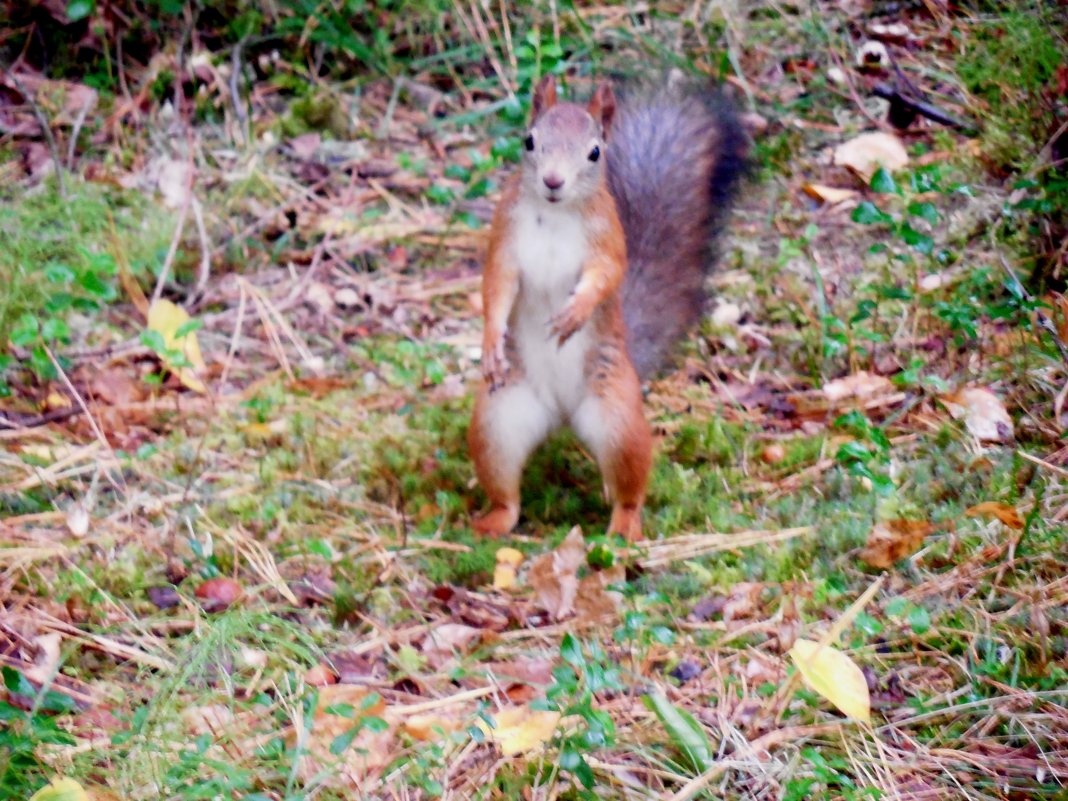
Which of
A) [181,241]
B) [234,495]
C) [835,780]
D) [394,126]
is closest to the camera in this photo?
[835,780]

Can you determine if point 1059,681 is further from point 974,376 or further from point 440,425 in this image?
point 440,425

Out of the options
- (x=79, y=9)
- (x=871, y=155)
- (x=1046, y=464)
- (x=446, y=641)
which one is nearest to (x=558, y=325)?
(x=446, y=641)

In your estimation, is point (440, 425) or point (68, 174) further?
point (68, 174)

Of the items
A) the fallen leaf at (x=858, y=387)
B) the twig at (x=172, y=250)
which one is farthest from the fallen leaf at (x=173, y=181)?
the fallen leaf at (x=858, y=387)

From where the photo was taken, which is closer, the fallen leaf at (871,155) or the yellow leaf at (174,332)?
the yellow leaf at (174,332)

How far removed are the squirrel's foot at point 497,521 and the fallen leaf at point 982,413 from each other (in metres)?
0.95

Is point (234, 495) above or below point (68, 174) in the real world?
below

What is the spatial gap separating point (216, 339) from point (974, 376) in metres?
1.86

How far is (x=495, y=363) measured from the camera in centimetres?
246

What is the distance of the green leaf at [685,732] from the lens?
1665 mm

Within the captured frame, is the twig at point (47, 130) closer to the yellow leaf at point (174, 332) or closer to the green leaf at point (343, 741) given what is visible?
the yellow leaf at point (174, 332)

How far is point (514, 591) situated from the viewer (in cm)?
231

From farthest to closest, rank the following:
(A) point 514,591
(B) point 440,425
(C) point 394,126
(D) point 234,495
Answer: (C) point 394,126
(B) point 440,425
(D) point 234,495
(A) point 514,591

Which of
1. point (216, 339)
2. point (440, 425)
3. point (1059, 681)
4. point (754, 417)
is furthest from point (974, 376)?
point (216, 339)
